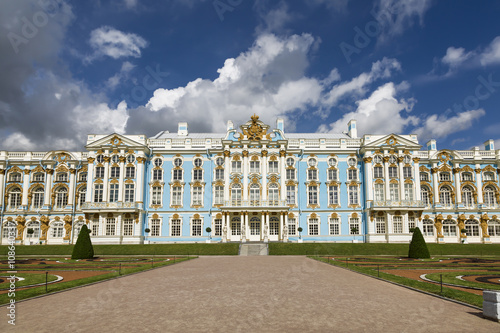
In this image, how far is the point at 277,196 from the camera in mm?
46250

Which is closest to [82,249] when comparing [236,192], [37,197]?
[236,192]

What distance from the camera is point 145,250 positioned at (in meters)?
37.1

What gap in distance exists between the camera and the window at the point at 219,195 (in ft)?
153

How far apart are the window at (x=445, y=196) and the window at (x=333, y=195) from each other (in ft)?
43.5

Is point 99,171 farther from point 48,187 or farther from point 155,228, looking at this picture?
point 155,228

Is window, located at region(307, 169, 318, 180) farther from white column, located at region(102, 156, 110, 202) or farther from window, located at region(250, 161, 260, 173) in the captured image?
white column, located at region(102, 156, 110, 202)

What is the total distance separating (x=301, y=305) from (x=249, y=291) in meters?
3.00

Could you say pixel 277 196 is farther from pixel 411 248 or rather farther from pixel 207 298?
pixel 207 298

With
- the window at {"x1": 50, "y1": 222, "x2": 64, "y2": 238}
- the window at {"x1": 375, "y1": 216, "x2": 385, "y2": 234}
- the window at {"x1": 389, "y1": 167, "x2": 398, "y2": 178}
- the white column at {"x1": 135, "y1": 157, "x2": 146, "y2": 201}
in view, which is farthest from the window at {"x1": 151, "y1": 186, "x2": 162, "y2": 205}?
the window at {"x1": 389, "y1": 167, "x2": 398, "y2": 178}

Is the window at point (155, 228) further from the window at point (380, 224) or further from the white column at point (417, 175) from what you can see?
the white column at point (417, 175)

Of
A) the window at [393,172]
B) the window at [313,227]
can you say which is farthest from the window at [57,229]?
the window at [393,172]

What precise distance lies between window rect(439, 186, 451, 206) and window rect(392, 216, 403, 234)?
724 centimetres

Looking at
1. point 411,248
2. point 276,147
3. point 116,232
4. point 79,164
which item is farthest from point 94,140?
point 411,248

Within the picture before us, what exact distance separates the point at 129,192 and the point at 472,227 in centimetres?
4252
